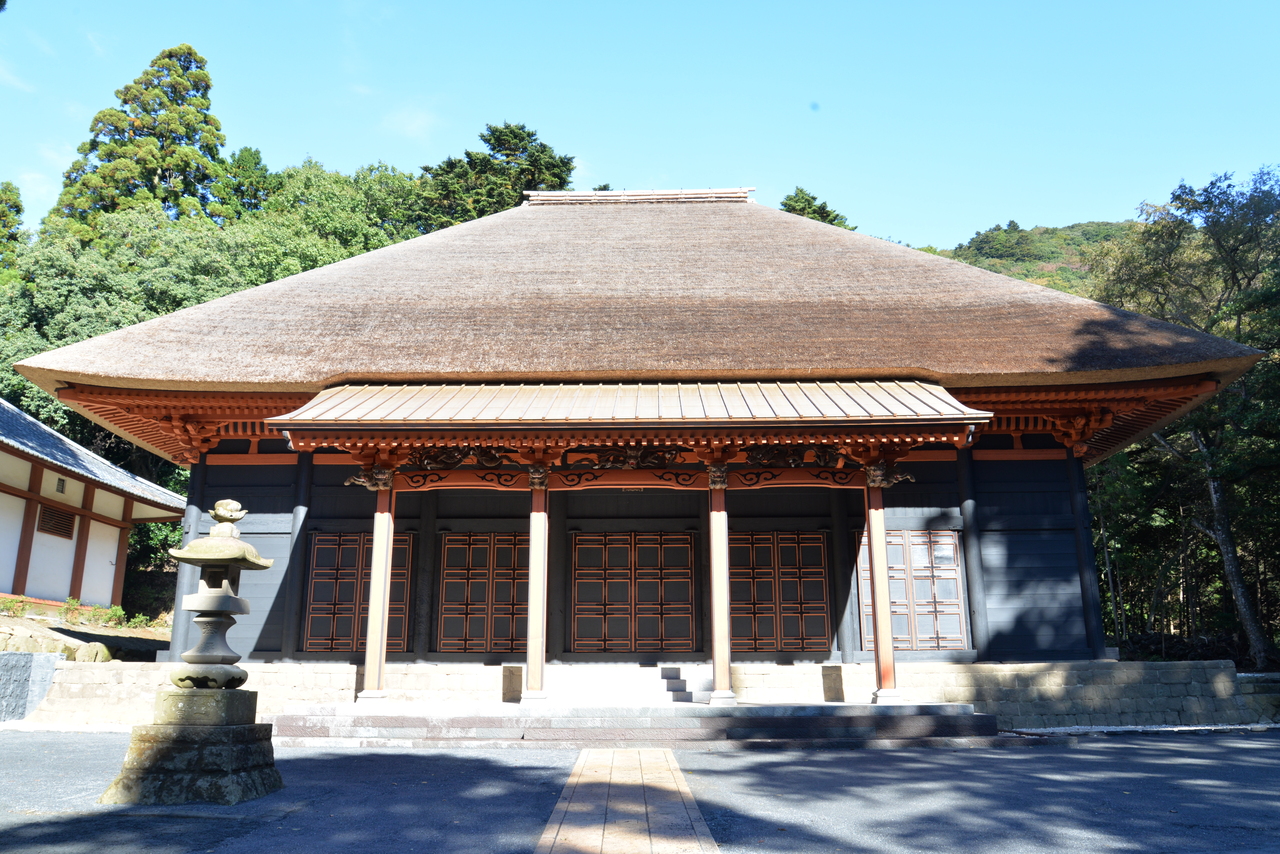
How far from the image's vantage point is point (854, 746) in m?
7.93

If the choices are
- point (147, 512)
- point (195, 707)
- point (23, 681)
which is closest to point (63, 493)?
point (147, 512)

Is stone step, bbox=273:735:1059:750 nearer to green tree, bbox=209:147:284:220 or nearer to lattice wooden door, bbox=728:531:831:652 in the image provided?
lattice wooden door, bbox=728:531:831:652

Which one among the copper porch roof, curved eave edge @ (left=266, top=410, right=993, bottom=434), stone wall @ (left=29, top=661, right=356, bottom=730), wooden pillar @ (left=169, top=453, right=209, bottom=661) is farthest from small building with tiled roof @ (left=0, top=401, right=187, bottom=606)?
curved eave edge @ (left=266, top=410, right=993, bottom=434)

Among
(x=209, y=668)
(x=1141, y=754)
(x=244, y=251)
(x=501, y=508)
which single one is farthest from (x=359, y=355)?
(x=244, y=251)

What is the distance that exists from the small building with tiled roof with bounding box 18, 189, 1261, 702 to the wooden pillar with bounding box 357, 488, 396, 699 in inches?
1.1

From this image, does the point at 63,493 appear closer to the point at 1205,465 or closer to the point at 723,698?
the point at 723,698

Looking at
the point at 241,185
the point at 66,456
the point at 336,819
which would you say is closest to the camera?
the point at 336,819

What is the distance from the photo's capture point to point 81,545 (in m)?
19.8

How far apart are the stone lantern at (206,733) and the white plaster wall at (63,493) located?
642 inches

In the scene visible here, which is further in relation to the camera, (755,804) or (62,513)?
(62,513)

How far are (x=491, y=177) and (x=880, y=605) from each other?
93.6 feet

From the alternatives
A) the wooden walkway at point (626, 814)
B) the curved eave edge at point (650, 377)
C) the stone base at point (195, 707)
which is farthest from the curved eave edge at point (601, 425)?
the stone base at point (195, 707)

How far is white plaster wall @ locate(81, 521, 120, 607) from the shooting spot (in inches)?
806

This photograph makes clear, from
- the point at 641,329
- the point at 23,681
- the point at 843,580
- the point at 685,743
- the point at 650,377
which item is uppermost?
the point at 641,329
